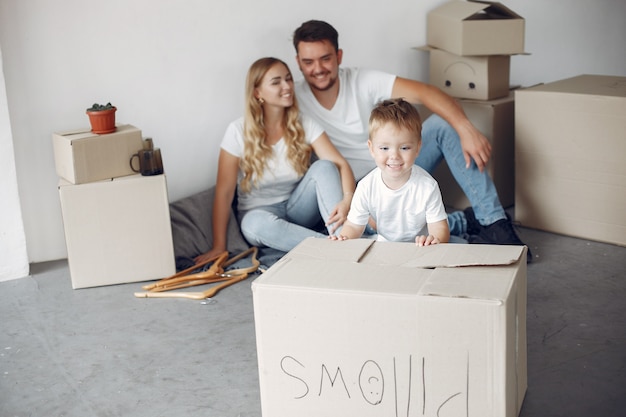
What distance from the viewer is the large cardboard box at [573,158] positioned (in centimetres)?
310

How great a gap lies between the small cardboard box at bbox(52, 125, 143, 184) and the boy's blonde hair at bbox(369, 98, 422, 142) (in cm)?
106

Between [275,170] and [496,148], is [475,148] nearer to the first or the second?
[496,148]

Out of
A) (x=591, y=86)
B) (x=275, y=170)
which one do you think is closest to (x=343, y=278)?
(x=275, y=170)

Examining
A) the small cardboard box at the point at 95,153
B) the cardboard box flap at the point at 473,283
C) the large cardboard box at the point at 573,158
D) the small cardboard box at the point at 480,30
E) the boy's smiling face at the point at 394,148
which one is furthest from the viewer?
the small cardboard box at the point at 480,30

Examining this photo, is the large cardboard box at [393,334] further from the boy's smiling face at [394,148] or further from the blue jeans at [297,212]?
the blue jeans at [297,212]

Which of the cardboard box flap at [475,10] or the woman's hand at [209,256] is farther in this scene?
the cardboard box flap at [475,10]

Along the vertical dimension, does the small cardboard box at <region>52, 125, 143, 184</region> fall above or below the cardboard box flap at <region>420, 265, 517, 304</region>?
above

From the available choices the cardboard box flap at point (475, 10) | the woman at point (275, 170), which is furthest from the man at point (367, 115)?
the cardboard box flap at point (475, 10)

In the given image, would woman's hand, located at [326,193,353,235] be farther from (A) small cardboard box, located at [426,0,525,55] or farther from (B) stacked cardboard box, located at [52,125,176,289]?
(A) small cardboard box, located at [426,0,525,55]

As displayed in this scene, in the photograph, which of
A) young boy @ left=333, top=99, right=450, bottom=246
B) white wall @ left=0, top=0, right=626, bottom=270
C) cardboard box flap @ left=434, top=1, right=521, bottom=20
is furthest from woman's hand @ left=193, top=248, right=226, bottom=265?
cardboard box flap @ left=434, top=1, right=521, bottom=20

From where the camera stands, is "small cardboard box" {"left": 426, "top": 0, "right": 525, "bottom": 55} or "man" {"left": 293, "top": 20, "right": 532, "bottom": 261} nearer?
"man" {"left": 293, "top": 20, "right": 532, "bottom": 261}

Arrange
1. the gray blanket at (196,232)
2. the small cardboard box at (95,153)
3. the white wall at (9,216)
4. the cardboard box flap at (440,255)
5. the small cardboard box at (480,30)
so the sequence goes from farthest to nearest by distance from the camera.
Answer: the small cardboard box at (480,30), the gray blanket at (196,232), the white wall at (9,216), the small cardboard box at (95,153), the cardboard box flap at (440,255)

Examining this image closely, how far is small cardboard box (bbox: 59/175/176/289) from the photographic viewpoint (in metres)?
2.91

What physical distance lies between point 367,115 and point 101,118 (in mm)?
1132
